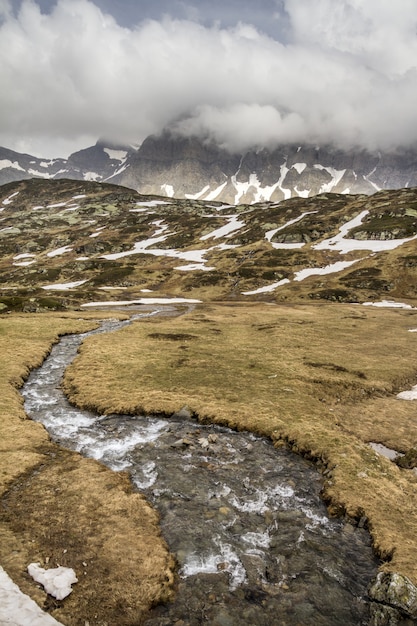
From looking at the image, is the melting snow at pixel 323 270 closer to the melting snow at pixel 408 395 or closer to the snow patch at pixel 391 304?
the snow patch at pixel 391 304

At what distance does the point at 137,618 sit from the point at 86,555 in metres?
3.18

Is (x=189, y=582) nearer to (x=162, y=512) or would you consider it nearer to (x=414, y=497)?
(x=162, y=512)

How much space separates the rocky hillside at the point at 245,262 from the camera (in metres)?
108

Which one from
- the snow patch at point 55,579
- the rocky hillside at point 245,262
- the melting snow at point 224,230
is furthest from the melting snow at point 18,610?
the melting snow at point 224,230

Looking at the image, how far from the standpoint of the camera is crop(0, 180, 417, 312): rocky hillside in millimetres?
108062

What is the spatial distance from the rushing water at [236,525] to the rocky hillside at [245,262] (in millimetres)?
66512

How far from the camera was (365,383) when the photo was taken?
1357 inches

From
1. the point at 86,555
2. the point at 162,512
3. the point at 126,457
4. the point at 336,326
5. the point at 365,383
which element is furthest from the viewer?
the point at 336,326

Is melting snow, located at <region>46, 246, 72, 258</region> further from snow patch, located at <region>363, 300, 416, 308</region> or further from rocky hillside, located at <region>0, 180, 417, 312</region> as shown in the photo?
snow patch, located at <region>363, 300, 416, 308</region>

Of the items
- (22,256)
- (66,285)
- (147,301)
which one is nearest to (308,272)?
(147,301)

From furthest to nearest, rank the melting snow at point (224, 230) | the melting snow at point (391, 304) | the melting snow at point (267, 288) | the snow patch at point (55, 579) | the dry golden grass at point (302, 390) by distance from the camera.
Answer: the melting snow at point (224, 230) < the melting snow at point (267, 288) < the melting snow at point (391, 304) < the dry golden grass at point (302, 390) < the snow patch at point (55, 579)

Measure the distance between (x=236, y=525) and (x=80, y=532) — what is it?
6488 mm

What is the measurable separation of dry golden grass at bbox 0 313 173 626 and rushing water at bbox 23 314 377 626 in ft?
2.68

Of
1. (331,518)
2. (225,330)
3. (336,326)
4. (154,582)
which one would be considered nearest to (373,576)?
(331,518)
